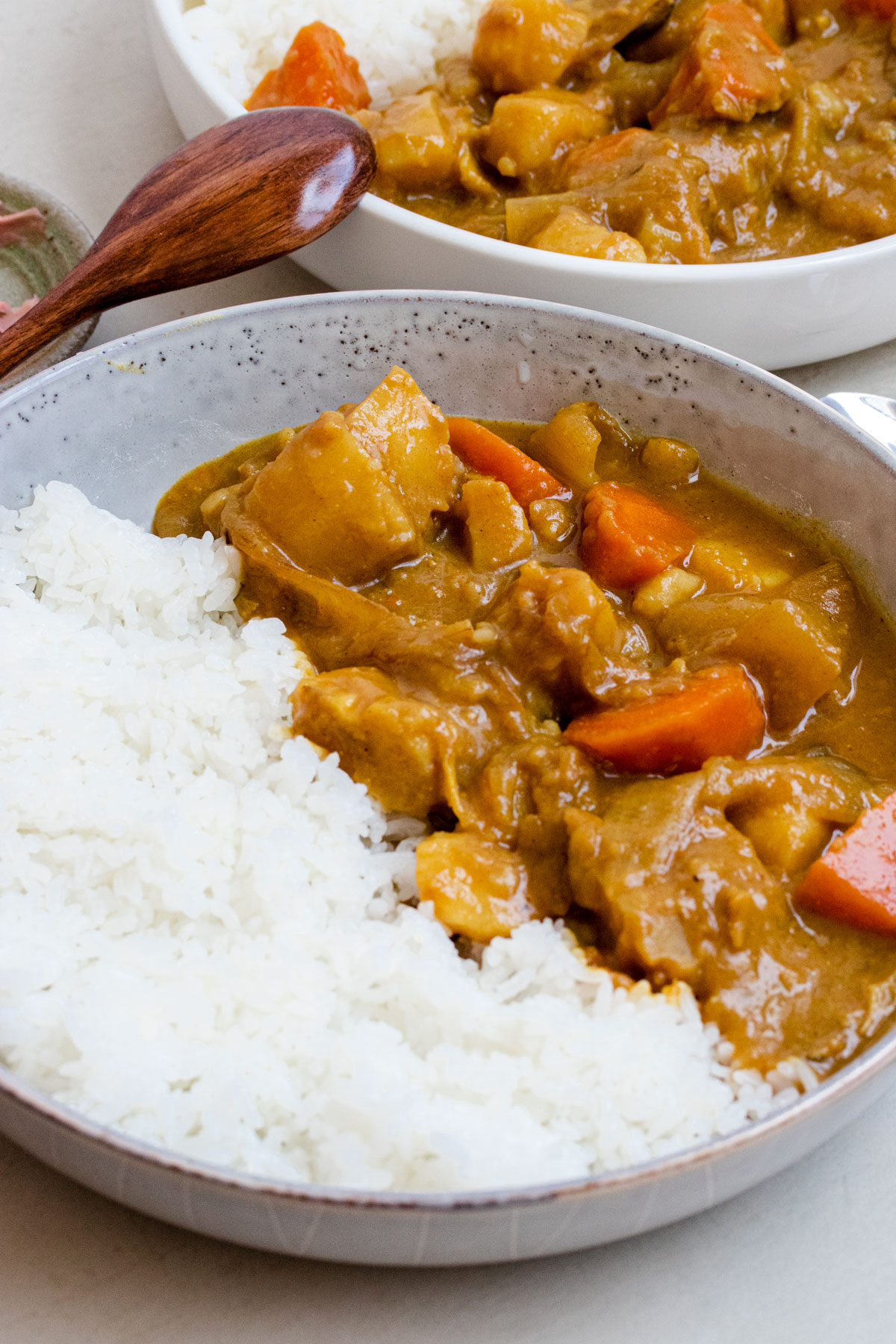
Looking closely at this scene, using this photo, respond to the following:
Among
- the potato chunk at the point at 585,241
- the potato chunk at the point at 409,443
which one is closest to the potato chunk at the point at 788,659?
the potato chunk at the point at 409,443

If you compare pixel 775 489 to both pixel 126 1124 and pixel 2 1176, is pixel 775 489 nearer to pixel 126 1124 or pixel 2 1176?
pixel 126 1124

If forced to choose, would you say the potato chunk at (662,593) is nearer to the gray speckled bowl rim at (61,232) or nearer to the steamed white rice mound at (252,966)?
the steamed white rice mound at (252,966)

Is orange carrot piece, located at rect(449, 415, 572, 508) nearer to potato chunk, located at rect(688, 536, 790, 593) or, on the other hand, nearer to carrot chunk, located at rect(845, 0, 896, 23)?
potato chunk, located at rect(688, 536, 790, 593)

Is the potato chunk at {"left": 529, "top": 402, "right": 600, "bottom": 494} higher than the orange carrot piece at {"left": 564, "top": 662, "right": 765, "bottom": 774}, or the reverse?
the potato chunk at {"left": 529, "top": 402, "right": 600, "bottom": 494}

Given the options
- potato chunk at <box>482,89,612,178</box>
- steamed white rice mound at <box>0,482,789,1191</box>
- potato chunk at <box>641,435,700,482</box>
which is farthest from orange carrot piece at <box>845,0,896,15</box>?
steamed white rice mound at <box>0,482,789,1191</box>

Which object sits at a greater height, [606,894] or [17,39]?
[17,39]

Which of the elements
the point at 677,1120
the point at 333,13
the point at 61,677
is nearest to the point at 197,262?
the point at 61,677
